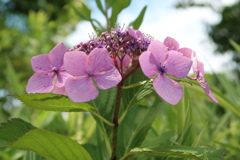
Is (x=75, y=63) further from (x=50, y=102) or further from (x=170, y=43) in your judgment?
(x=170, y=43)

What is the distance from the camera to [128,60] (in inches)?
23.8

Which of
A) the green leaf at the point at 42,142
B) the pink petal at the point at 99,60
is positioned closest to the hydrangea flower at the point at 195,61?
the pink petal at the point at 99,60

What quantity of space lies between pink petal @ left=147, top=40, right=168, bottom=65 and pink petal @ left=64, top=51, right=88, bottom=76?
111mm

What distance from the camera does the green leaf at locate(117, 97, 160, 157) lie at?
69cm

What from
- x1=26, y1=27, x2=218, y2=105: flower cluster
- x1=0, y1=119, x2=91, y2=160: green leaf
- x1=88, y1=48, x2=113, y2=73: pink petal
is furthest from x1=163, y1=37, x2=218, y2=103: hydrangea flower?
x1=0, y1=119, x2=91, y2=160: green leaf

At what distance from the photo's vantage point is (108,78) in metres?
0.50

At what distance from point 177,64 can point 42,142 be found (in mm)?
259

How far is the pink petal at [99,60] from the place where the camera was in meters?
0.51

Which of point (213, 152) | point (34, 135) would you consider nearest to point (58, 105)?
point (34, 135)

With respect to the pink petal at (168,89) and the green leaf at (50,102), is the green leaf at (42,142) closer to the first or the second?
the green leaf at (50,102)

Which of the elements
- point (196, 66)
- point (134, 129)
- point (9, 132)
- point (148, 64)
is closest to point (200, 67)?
point (196, 66)

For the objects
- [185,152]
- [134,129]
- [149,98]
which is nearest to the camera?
[185,152]

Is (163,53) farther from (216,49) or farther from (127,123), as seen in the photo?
(216,49)

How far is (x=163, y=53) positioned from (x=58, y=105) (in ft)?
0.66
